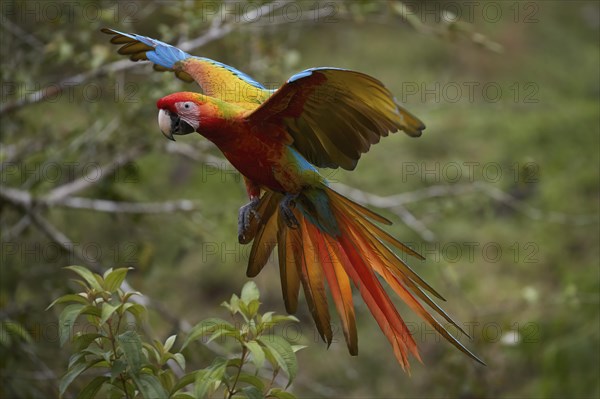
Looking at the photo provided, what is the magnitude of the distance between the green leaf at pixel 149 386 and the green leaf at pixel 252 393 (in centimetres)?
17

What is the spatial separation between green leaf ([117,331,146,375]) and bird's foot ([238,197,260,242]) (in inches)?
20.4

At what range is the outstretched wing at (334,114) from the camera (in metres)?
1.65

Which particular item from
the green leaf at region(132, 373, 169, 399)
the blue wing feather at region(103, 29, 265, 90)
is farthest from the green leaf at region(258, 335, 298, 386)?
the blue wing feather at region(103, 29, 265, 90)

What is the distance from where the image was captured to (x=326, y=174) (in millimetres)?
3658

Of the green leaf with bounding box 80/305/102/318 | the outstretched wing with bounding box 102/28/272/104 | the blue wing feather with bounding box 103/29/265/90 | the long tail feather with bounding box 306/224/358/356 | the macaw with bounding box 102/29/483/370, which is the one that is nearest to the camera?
the green leaf with bounding box 80/305/102/318

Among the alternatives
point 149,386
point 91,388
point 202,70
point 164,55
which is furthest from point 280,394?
point 164,55

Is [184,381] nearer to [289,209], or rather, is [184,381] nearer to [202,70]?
[289,209]

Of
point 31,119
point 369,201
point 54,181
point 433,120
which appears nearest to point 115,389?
point 369,201

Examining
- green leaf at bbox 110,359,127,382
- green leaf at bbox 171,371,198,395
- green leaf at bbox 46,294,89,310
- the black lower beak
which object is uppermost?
the black lower beak

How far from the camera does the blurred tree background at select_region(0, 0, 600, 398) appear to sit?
10.9 ft

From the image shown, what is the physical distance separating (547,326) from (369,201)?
4.58 feet

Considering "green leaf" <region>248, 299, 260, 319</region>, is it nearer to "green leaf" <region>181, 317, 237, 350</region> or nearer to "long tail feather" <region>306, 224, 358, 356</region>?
"green leaf" <region>181, 317, 237, 350</region>

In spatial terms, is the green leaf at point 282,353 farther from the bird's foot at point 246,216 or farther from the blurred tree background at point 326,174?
the blurred tree background at point 326,174

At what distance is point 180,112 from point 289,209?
371mm
